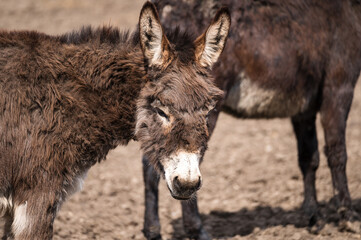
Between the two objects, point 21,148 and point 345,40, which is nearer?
point 21,148

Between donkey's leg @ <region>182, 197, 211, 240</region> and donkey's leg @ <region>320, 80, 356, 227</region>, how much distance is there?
144 centimetres

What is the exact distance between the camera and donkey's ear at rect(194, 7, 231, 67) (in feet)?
11.3

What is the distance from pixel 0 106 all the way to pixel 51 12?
12.7 meters

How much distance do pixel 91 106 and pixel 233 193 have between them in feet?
11.5

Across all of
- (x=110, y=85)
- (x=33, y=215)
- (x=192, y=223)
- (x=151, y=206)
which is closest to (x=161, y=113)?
(x=110, y=85)

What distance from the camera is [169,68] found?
133 inches

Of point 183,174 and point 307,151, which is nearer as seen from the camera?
point 183,174

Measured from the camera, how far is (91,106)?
133 inches

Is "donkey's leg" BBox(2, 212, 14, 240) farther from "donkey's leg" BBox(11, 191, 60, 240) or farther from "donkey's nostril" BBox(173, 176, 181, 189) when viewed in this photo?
"donkey's nostril" BBox(173, 176, 181, 189)

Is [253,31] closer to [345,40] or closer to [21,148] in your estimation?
[345,40]

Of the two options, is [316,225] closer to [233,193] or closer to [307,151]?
[307,151]

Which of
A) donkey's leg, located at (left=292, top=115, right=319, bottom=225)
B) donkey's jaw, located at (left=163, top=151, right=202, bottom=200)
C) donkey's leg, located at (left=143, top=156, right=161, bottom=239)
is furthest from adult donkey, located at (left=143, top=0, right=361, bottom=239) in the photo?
donkey's jaw, located at (left=163, top=151, right=202, bottom=200)

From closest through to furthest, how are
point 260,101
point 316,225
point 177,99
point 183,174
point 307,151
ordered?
point 183,174, point 177,99, point 260,101, point 316,225, point 307,151

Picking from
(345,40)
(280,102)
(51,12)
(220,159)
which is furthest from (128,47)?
(51,12)
